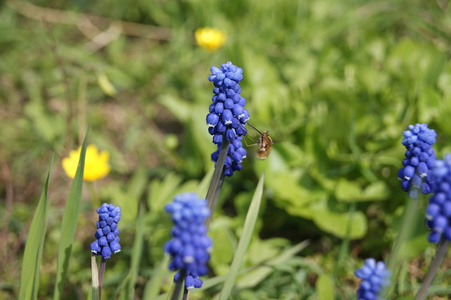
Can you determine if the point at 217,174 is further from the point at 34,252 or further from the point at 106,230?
the point at 34,252

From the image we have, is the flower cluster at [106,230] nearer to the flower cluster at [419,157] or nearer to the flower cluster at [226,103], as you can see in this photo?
the flower cluster at [226,103]

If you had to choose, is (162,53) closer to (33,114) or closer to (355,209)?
(33,114)

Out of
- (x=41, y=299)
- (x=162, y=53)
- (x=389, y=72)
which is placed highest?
(x=162, y=53)

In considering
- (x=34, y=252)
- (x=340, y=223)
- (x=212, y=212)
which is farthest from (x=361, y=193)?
(x=34, y=252)

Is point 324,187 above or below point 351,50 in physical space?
below

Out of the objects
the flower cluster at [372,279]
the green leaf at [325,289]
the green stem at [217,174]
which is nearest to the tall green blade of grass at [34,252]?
the green stem at [217,174]

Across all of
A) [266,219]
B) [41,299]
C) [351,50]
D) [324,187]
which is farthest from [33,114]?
[351,50]
